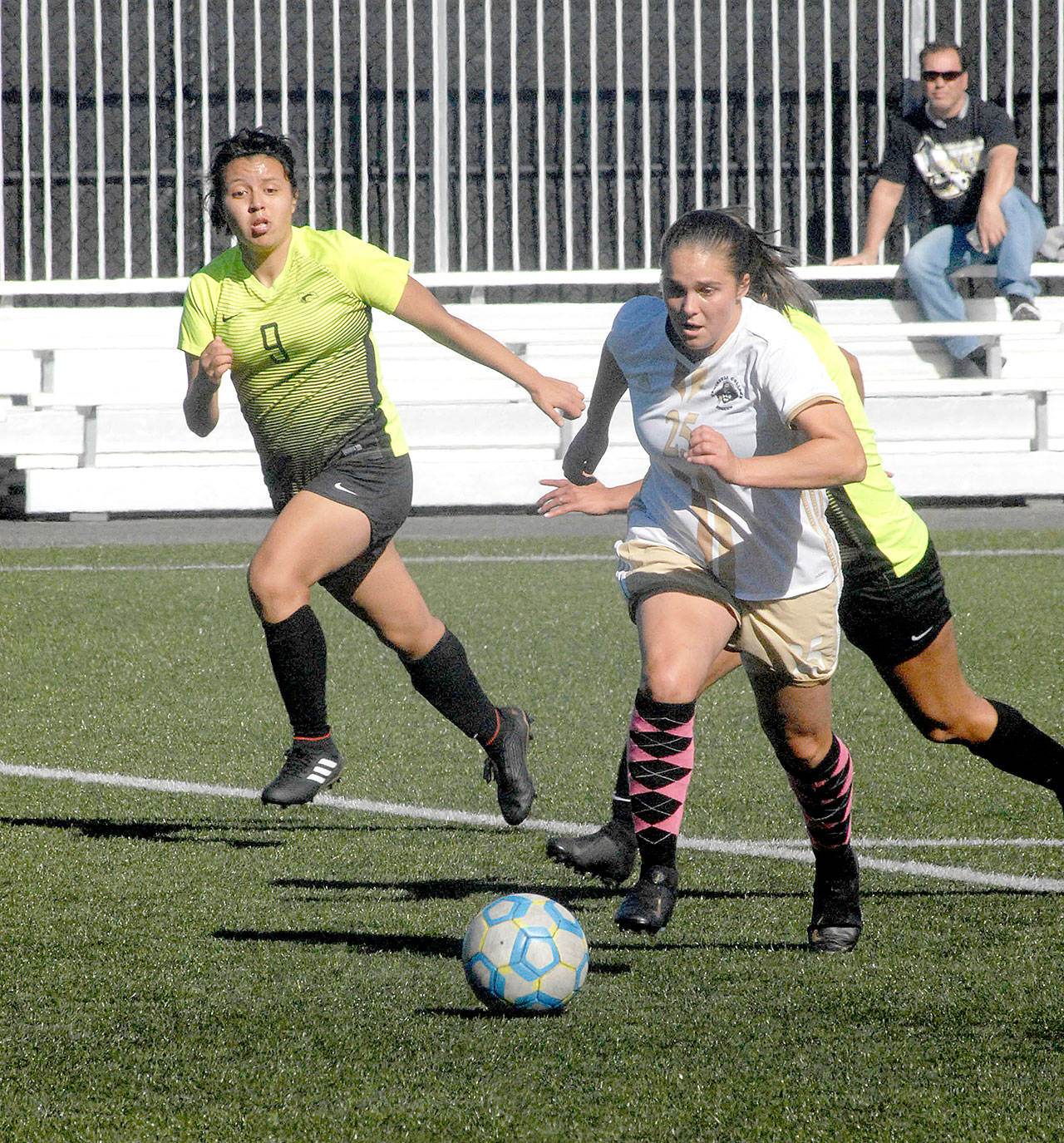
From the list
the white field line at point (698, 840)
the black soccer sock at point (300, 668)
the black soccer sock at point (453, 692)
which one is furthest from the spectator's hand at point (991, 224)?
the black soccer sock at point (300, 668)

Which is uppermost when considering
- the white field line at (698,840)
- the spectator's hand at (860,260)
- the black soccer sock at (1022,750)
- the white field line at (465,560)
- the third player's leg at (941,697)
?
the spectator's hand at (860,260)

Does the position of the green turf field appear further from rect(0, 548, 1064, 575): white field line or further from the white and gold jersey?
rect(0, 548, 1064, 575): white field line

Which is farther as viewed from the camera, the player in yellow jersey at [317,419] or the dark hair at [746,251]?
the player in yellow jersey at [317,419]

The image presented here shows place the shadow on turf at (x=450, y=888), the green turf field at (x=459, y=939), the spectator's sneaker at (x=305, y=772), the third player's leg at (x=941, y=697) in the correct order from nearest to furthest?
the green turf field at (x=459, y=939) < the third player's leg at (x=941, y=697) < the shadow on turf at (x=450, y=888) < the spectator's sneaker at (x=305, y=772)

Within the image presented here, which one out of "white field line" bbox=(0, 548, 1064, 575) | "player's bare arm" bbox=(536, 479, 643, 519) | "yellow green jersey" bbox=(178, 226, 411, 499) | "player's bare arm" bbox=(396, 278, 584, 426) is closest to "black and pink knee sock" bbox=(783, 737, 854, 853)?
"player's bare arm" bbox=(536, 479, 643, 519)

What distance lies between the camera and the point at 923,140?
45.0 feet

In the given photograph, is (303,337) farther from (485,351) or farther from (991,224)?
(991,224)

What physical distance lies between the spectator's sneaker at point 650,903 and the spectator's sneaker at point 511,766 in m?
1.29

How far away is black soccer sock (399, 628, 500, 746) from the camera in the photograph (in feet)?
18.0

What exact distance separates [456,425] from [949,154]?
4.24 meters

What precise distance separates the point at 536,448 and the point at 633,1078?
11126mm

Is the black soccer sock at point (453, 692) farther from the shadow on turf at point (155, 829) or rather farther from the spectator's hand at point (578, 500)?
the spectator's hand at point (578, 500)

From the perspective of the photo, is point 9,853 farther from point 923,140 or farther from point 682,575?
point 923,140

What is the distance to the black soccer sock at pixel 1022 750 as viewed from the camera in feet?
14.8
